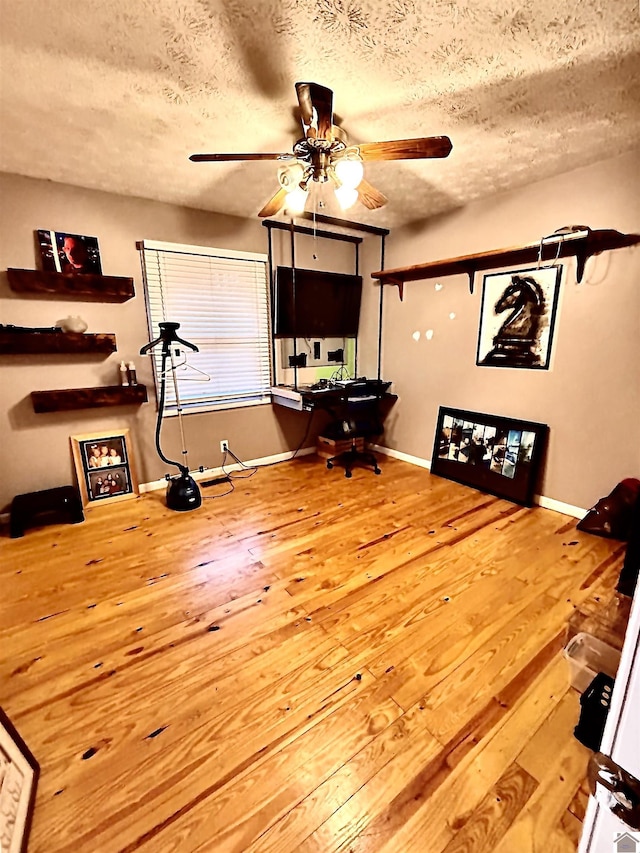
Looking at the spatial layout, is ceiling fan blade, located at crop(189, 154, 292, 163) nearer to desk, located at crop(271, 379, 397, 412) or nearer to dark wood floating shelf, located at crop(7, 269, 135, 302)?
dark wood floating shelf, located at crop(7, 269, 135, 302)

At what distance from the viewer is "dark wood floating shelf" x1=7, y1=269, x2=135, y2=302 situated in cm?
268

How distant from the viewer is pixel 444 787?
1.22 m

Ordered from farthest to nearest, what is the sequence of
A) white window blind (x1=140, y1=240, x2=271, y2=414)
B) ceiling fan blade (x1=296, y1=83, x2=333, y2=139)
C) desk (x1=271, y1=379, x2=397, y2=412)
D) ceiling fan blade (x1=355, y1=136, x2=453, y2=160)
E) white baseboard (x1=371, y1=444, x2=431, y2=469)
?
1. white baseboard (x1=371, y1=444, x2=431, y2=469)
2. desk (x1=271, y1=379, x2=397, y2=412)
3. white window blind (x1=140, y1=240, x2=271, y2=414)
4. ceiling fan blade (x1=355, y1=136, x2=453, y2=160)
5. ceiling fan blade (x1=296, y1=83, x2=333, y2=139)

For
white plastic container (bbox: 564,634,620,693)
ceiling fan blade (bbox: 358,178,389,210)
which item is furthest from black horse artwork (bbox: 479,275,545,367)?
white plastic container (bbox: 564,634,620,693)

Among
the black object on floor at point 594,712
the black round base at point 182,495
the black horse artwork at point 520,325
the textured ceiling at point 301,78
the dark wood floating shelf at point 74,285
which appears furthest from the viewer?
the black round base at point 182,495

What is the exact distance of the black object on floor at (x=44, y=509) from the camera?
2758 millimetres

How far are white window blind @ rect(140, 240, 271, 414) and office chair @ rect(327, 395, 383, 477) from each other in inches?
35.6

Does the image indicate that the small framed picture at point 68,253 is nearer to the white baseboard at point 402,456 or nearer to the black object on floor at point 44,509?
the black object on floor at point 44,509

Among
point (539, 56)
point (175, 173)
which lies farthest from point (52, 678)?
point (539, 56)

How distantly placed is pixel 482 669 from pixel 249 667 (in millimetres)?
1027

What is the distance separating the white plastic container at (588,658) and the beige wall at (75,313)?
3243 mm

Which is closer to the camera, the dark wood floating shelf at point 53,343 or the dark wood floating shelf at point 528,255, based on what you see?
the dark wood floating shelf at point 528,255

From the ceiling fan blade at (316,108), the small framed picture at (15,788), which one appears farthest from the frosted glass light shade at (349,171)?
the small framed picture at (15,788)

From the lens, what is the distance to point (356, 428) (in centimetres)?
399
